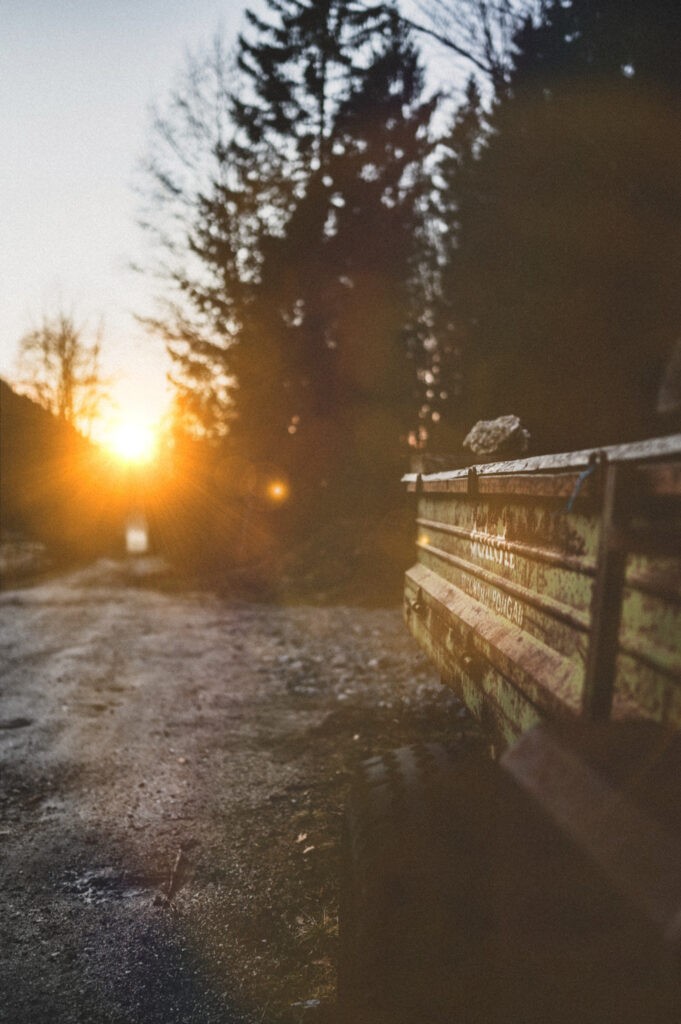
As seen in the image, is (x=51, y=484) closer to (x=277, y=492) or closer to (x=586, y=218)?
(x=277, y=492)

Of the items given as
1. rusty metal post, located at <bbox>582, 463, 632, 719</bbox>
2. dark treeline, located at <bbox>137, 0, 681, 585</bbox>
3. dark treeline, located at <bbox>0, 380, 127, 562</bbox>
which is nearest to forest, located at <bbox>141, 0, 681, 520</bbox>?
dark treeline, located at <bbox>137, 0, 681, 585</bbox>

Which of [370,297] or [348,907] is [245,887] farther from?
[370,297]

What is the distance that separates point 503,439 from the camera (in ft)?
9.01

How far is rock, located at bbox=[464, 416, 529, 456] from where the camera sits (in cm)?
275

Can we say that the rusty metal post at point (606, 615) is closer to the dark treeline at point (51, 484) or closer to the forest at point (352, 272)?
the forest at point (352, 272)

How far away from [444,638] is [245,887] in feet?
4.82

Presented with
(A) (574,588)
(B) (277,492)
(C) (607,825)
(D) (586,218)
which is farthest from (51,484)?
(C) (607,825)

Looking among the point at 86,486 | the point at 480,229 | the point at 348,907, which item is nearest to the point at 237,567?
the point at 86,486

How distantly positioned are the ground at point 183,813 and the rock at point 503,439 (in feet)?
7.15

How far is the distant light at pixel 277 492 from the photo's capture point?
16188mm

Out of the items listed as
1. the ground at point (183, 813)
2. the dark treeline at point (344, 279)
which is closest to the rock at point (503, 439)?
the ground at point (183, 813)

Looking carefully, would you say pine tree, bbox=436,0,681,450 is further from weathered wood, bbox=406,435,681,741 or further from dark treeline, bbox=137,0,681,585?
weathered wood, bbox=406,435,681,741

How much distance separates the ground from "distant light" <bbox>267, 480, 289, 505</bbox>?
30.0ft

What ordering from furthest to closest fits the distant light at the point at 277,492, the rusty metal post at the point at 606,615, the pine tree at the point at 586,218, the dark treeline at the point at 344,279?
the distant light at the point at 277,492
the dark treeline at the point at 344,279
the pine tree at the point at 586,218
the rusty metal post at the point at 606,615
